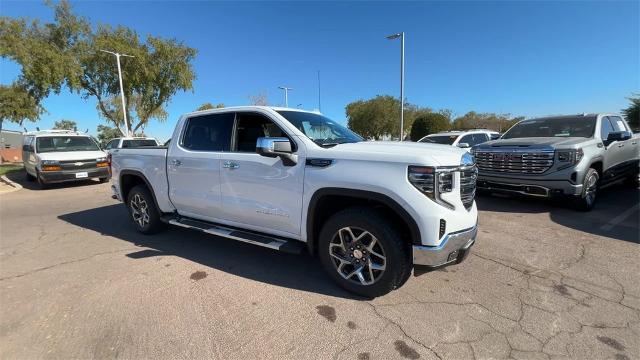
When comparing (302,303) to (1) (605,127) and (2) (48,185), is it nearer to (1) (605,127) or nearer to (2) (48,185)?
(1) (605,127)

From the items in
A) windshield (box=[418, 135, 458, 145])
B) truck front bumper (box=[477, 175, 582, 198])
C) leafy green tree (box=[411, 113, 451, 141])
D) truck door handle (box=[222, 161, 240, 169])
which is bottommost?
truck front bumper (box=[477, 175, 582, 198])

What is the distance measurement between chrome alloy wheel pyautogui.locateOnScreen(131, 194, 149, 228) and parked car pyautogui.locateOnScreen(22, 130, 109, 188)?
7545mm

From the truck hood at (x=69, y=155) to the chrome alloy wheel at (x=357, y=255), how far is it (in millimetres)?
11477

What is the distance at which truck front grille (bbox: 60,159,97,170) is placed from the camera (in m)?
11.1

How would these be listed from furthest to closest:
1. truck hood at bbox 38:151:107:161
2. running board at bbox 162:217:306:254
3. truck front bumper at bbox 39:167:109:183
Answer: truck hood at bbox 38:151:107:161 → truck front bumper at bbox 39:167:109:183 → running board at bbox 162:217:306:254

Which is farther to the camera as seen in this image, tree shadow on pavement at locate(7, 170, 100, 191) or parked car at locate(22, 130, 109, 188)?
tree shadow on pavement at locate(7, 170, 100, 191)

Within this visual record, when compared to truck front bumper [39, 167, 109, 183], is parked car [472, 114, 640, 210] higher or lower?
higher

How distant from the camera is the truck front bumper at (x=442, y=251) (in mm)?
2891

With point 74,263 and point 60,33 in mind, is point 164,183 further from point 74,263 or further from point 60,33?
point 60,33

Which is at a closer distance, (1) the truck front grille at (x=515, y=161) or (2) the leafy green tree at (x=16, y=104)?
(1) the truck front grille at (x=515, y=161)

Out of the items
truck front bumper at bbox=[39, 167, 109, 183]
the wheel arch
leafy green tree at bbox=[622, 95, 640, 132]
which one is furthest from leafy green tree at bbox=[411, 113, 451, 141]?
the wheel arch

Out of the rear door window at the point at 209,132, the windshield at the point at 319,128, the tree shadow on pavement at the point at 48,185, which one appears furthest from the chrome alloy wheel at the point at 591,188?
the tree shadow on pavement at the point at 48,185

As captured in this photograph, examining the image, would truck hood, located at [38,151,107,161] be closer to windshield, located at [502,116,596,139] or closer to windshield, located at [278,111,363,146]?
windshield, located at [278,111,363,146]

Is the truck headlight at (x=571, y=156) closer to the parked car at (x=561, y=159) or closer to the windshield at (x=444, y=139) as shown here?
the parked car at (x=561, y=159)
